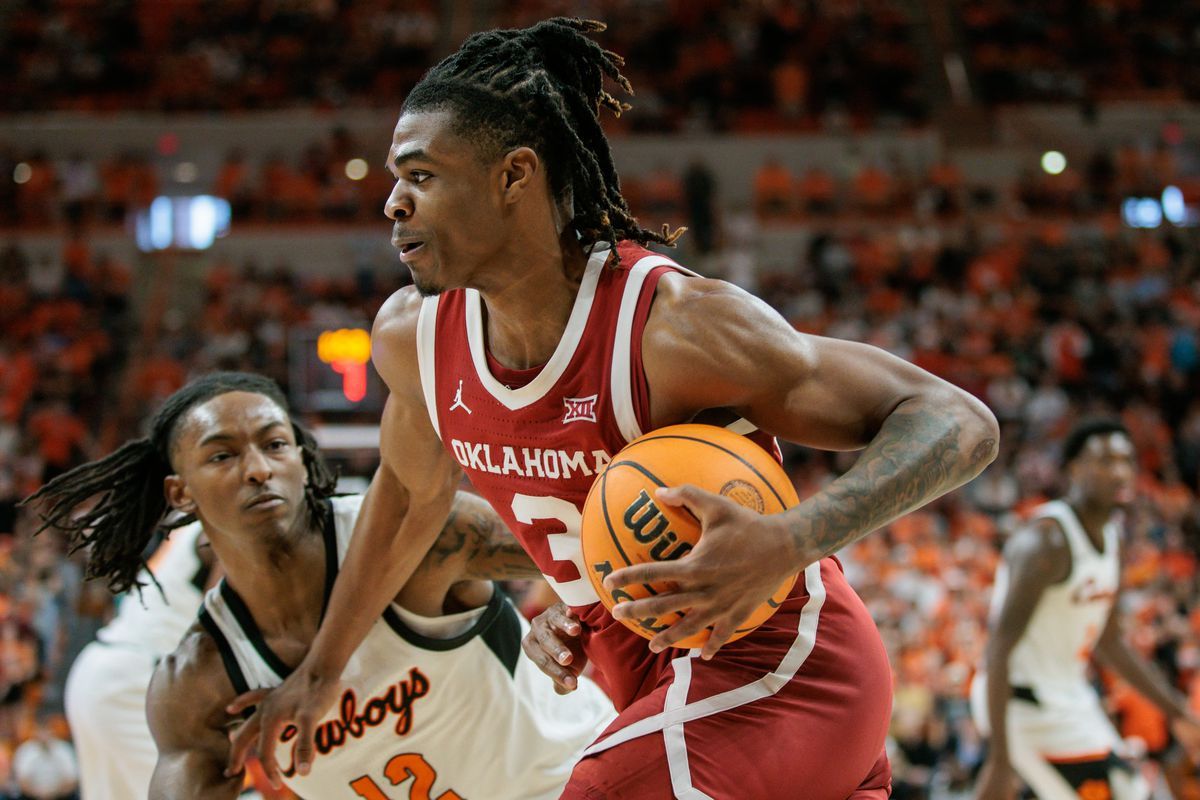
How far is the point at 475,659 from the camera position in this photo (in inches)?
137

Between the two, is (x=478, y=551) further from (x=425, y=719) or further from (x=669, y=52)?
(x=669, y=52)

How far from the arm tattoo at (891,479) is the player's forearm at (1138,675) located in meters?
4.00

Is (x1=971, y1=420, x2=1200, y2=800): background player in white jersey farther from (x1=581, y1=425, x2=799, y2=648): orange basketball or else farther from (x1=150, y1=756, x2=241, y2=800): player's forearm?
(x1=581, y1=425, x2=799, y2=648): orange basketball

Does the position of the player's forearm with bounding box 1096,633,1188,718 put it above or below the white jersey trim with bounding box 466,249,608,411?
below

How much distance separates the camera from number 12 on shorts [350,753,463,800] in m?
3.43

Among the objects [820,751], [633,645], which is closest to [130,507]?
[633,645]

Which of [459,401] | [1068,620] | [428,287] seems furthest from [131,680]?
[1068,620]

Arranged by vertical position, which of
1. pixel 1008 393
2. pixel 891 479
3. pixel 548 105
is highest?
pixel 548 105

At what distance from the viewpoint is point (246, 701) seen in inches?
125

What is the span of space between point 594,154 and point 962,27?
64.9 feet

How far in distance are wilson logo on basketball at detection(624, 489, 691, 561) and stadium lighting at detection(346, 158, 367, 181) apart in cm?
Result: 1611

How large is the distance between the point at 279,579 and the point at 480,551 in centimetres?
53

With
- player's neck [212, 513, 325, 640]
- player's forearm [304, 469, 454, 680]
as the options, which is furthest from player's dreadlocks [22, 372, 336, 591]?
player's forearm [304, 469, 454, 680]

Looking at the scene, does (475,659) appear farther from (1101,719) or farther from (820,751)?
(1101,719)
